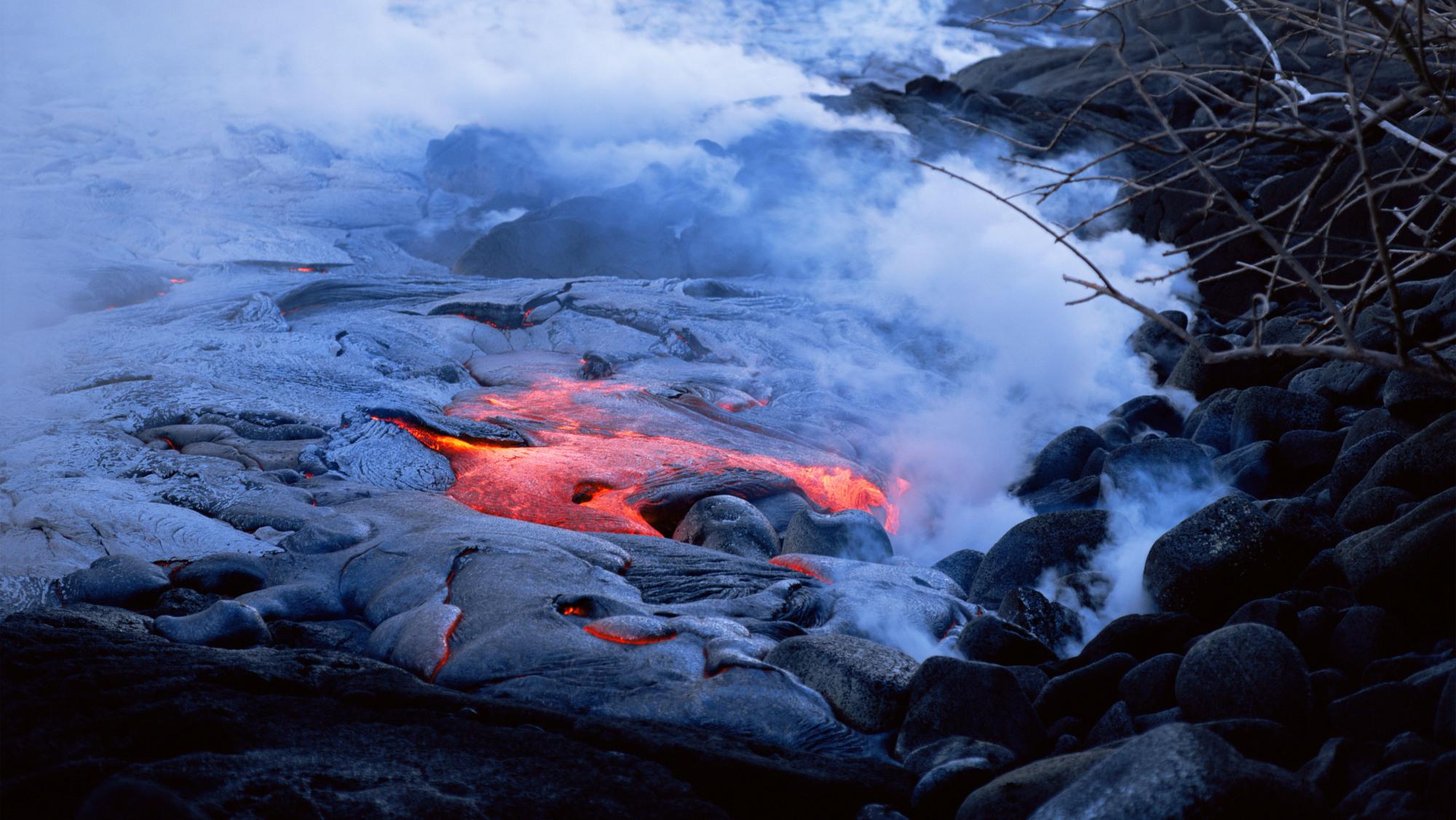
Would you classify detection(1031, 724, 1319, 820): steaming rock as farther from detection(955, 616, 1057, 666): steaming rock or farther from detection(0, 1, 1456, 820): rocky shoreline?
detection(955, 616, 1057, 666): steaming rock

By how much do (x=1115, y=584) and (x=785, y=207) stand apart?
12.0 metres

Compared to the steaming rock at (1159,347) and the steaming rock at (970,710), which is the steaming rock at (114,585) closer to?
the steaming rock at (970,710)

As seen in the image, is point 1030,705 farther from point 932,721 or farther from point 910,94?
point 910,94

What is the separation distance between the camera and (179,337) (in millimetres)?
9875

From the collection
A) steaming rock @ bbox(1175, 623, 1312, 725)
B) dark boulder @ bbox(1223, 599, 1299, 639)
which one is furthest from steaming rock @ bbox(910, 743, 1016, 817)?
dark boulder @ bbox(1223, 599, 1299, 639)

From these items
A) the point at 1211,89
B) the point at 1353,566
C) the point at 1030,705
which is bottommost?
the point at 1030,705

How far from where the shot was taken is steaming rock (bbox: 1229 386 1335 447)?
242 inches

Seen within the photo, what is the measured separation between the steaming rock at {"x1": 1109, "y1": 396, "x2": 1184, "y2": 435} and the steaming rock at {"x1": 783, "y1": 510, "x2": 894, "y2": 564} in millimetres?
3321

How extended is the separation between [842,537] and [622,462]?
248cm

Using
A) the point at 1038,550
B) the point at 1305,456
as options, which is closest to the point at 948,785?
the point at 1038,550

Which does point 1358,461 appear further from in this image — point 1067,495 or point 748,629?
point 748,629

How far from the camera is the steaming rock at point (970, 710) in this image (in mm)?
3211

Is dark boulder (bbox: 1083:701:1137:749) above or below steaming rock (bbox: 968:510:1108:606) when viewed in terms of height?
above

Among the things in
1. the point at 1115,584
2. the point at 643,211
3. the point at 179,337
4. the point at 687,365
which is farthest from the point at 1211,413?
the point at 643,211
